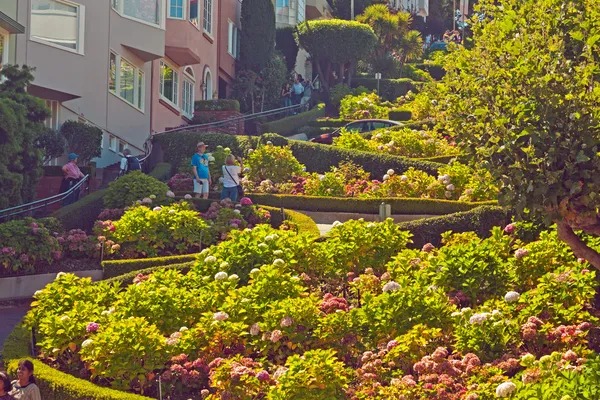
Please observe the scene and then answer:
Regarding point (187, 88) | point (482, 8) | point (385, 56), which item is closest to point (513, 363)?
point (482, 8)

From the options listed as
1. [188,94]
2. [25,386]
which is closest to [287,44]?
[188,94]

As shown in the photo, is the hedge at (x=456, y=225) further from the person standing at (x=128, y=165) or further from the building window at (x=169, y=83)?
the building window at (x=169, y=83)

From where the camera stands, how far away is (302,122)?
41.4m

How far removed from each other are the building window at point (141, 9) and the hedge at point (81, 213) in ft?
34.9

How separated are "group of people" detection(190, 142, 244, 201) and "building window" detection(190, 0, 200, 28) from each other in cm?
1394

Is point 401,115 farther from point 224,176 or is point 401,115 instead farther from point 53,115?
point 224,176

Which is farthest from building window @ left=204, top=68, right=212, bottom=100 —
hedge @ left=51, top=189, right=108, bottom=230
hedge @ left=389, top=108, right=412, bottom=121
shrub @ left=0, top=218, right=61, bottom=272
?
shrub @ left=0, top=218, right=61, bottom=272

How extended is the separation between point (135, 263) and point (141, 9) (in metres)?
16.6

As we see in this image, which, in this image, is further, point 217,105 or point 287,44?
point 287,44

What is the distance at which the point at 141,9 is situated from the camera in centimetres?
3219

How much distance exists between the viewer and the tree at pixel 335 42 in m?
49.5

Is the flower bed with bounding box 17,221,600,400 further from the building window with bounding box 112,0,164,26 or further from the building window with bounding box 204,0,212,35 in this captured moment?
the building window with bounding box 204,0,212,35

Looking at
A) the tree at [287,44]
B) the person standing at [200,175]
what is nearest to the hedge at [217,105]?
the tree at [287,44]

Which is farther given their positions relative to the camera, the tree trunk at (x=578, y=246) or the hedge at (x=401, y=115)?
the hedge at (x=401, y=115)
